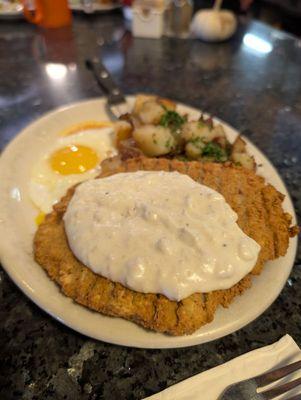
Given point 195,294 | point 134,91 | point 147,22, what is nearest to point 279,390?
point 195,294

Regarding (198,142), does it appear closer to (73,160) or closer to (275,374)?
(73,160)

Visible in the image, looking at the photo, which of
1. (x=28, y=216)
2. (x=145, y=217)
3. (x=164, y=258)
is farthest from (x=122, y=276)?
(x=28, y=216)

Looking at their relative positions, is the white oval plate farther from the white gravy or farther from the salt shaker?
the salt shaker

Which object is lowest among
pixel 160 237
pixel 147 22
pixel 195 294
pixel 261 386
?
pixel 261 386

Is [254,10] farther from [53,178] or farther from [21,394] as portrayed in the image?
[21,394]

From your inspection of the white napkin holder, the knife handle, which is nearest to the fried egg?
the knife handle

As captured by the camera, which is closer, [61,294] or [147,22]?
[61,294]

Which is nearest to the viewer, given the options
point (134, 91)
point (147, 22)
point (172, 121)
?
point (172, 121)
